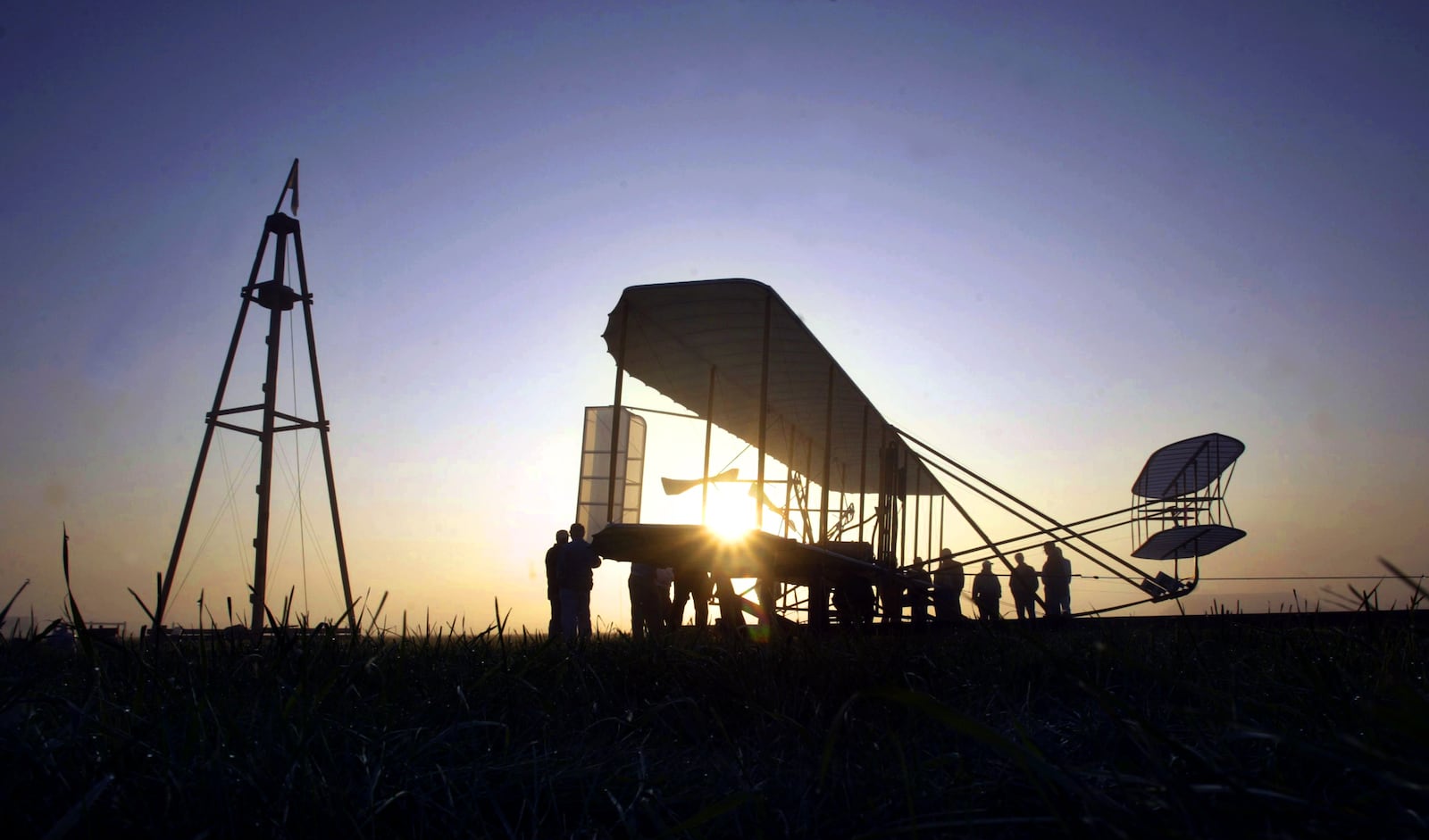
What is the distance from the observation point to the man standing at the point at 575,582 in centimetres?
1255

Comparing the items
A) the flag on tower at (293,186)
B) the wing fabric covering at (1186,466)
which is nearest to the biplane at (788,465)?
the wing fabric covering at (1186,466)

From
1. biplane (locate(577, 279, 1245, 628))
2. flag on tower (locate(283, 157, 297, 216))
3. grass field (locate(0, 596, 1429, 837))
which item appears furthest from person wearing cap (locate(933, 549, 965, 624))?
flag on tower (locate(283, 157, 297, 216))

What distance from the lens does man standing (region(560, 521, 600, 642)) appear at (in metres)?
12.6

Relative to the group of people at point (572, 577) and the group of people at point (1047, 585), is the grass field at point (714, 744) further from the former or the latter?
the group of people at point (1047, 585)

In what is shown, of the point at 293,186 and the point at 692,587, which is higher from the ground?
the point at 293,186

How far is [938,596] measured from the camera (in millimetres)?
16422

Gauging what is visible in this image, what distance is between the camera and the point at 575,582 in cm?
1259

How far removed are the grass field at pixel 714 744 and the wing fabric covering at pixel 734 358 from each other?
5796 millimetres

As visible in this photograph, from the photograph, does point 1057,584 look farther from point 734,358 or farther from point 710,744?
point 710,744

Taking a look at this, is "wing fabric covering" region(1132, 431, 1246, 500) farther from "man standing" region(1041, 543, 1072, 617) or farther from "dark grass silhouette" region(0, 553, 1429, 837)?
"dark grass silhouette" region(0, 553, 1429, 837)

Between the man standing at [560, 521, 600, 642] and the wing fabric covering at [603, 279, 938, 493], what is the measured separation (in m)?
2.44

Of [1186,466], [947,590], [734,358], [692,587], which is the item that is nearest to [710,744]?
[692,587]

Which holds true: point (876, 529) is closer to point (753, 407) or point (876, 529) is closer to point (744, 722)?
point (753, 407)

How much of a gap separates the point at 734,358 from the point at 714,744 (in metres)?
8.57
